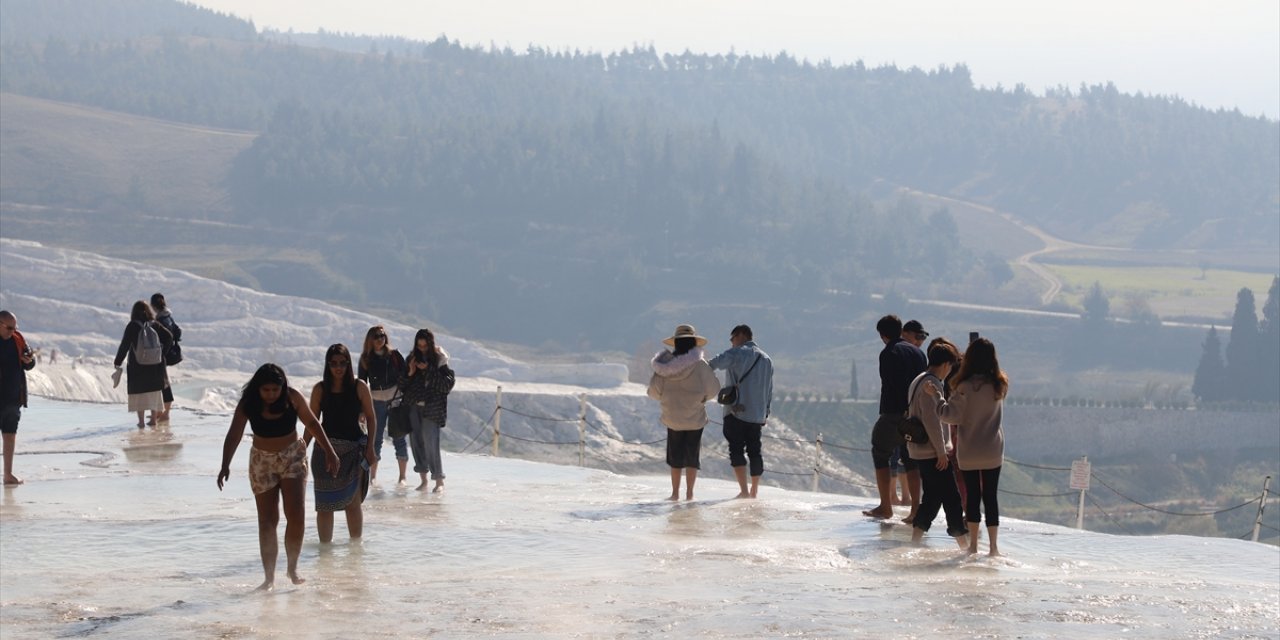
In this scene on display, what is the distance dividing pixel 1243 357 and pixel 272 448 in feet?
319

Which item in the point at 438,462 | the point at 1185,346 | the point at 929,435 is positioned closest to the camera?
the point at 929,435

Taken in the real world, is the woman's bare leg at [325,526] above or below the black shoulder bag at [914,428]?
below

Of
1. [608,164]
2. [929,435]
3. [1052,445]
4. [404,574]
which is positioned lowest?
[1052,445]

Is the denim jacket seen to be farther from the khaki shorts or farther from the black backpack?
the black backpack

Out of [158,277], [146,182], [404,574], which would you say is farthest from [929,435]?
[146,182]

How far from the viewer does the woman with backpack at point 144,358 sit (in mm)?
15359

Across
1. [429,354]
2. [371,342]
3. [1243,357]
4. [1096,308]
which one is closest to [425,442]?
[429,354]

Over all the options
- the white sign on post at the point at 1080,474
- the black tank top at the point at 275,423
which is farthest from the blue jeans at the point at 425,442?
the white sign on post at the point at 1080,474

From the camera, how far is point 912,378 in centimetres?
1114

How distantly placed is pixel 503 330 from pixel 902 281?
39.3 m

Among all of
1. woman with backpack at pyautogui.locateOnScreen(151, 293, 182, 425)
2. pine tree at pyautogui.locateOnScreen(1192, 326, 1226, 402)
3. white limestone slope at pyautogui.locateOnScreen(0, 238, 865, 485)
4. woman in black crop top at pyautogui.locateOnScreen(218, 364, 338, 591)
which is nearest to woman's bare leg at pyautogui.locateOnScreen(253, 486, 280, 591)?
woman in black crop top at pyautogui.locateOnScreen(218, 364, 338, 591)

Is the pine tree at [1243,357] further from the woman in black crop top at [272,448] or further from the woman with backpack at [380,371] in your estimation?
the woman in black crop top at [272,448]

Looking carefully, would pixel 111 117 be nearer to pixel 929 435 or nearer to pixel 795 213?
pixel 795 213

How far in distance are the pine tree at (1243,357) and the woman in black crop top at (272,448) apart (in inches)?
3751
